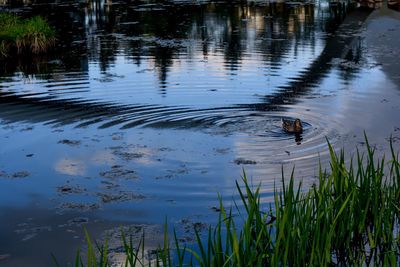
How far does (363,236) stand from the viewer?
8.25 meters

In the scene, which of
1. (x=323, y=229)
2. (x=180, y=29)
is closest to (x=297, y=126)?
(x=323, y=229)

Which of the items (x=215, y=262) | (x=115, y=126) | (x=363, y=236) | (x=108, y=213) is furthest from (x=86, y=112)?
(x=215, y=262)

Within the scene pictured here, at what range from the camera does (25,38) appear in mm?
27047

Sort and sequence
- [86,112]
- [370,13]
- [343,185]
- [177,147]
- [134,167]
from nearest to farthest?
1. [343,185]
2. [134,167]
3. [177,147]
4. [86,112]
5. [370,13]

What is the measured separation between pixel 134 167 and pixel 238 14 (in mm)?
28564

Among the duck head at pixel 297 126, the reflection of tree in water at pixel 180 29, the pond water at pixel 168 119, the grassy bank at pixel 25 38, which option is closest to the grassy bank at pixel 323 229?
the pond water at pixel 168 119

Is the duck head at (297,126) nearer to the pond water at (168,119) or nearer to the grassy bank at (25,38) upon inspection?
the pond water at (168,119)

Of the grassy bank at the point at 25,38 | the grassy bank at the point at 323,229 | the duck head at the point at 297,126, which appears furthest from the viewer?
the grassy bank at the point at 25,38

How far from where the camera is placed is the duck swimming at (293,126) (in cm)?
1414

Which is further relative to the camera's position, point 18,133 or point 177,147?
point 18,133

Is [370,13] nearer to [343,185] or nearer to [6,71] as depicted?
[6,71]

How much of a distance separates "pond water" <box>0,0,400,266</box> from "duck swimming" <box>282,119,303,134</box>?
206 mm

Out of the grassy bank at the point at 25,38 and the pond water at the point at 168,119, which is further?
the grassy bank at the point at 25,38

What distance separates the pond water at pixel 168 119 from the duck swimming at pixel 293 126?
21cm
